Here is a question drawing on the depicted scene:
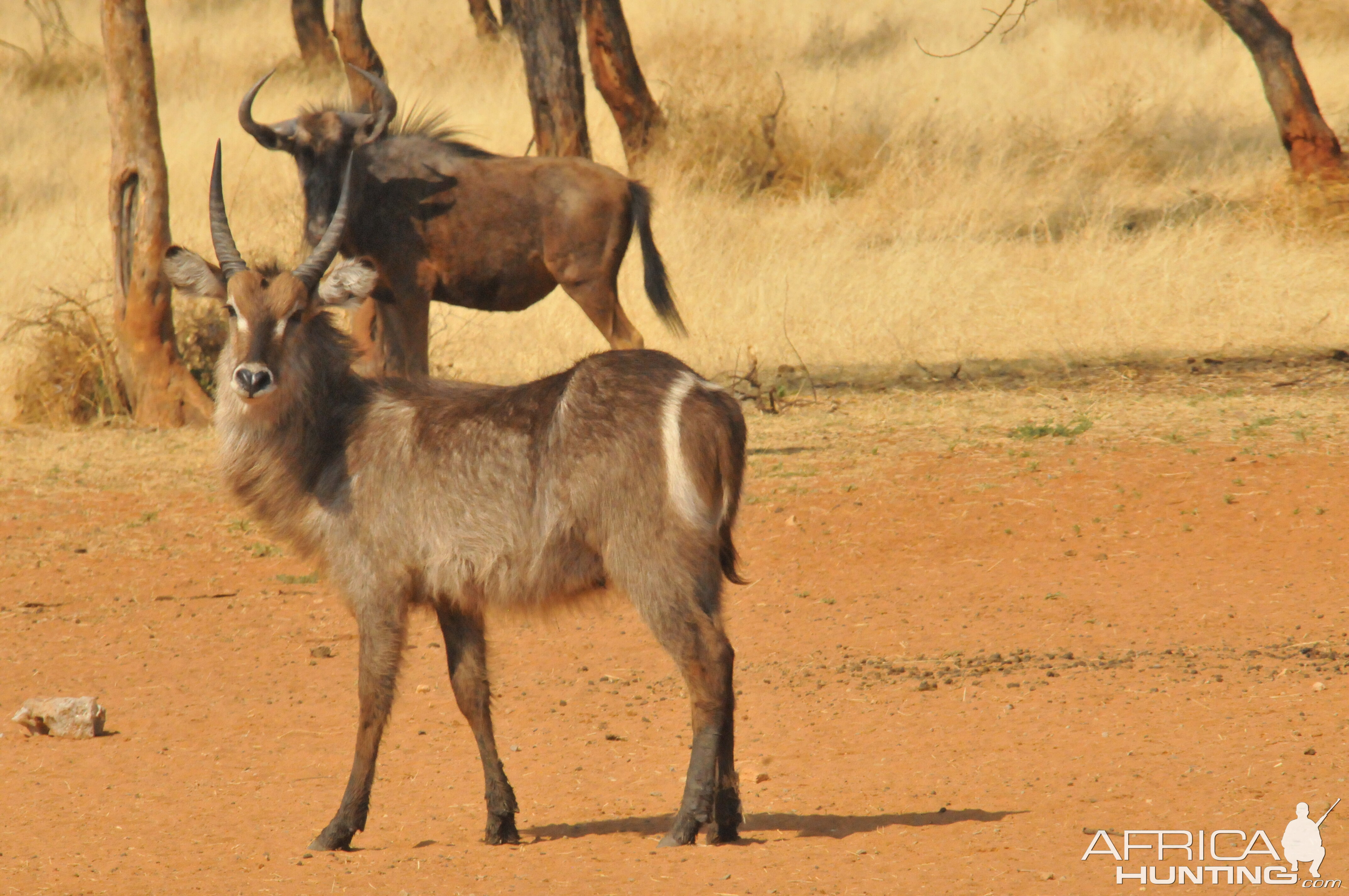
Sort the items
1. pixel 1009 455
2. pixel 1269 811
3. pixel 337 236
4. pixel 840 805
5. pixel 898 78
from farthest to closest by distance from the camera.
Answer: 1. pixel 898 78
2. pixel 1009 455
3. pixel 337 236
4. pixel 840 805
5. pixel 1269 811

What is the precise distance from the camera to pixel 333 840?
184 inches

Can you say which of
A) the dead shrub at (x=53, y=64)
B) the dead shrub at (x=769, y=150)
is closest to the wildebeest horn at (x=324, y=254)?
the dead shrub at (x=769, y=150)

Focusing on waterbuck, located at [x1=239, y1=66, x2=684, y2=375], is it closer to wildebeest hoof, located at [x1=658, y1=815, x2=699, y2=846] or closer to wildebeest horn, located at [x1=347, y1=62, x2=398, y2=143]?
wildebeest horn, located at [x1=347, y1=62, x2=398, y2=143]

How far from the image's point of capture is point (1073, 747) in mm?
5223

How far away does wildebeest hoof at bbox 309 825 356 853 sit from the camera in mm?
4676

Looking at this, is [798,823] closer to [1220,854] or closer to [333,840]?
[1220,854]

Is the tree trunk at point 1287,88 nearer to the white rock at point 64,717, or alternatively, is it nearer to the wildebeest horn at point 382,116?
the wildebeest horn at point 382,116

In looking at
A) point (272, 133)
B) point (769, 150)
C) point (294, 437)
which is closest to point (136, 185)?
point (272, 133)

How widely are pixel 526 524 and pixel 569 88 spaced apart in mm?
10773

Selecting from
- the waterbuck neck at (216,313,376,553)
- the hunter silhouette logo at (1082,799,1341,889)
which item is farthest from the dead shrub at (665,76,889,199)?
the hunter silhouette logo at (1082,799,1341,889)

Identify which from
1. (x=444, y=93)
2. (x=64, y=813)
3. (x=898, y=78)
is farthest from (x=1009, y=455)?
(x=444, y=93)

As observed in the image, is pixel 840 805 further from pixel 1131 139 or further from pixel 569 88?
pixel 1131 139

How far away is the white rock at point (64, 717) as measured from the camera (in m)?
6.00

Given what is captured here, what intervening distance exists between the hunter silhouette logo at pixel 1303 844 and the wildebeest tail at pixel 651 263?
271 inches
